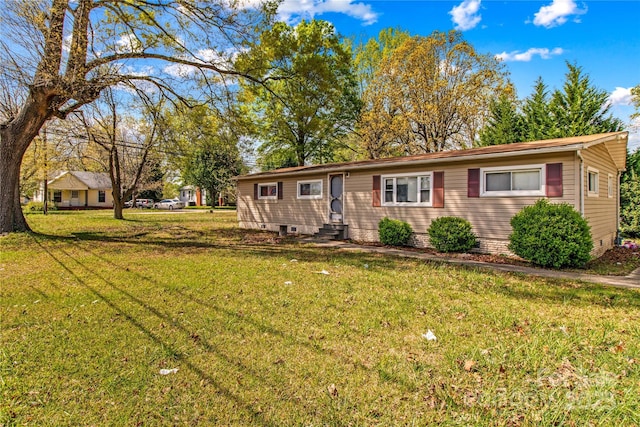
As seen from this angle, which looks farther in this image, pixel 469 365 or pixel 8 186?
pixel 8 186

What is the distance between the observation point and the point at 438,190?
10.4 m

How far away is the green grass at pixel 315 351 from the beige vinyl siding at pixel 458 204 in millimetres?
3178

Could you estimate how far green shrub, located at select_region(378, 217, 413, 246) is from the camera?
431 inches

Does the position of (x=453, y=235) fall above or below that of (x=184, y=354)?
above

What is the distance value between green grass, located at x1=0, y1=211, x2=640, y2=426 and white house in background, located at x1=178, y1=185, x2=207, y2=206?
45947 mm

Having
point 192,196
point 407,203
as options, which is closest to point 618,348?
point 407,203

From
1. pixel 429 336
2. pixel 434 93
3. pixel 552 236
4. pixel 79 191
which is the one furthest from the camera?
pixel 79 191

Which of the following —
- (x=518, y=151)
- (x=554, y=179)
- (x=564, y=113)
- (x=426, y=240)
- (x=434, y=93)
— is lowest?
(x=426, y=240)

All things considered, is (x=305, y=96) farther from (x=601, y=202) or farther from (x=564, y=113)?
(x=564, y=113)

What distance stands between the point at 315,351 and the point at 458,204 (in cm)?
801

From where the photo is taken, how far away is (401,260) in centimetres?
843

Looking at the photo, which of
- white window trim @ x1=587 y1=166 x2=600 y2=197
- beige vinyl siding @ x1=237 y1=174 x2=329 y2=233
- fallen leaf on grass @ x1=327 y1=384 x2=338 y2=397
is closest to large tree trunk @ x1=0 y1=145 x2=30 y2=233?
beige vinyl siding @ x1=237 y1=174 x2=329 y2=233

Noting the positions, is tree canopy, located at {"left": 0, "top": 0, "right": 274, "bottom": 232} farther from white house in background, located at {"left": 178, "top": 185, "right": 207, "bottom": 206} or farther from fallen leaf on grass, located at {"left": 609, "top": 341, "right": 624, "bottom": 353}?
white house in background, located at {"left": 178, "top": 185, "right": 207, "bottom": 206}

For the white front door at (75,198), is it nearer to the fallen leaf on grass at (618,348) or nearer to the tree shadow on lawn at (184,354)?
the tree shadow on lawn at (184,354)
